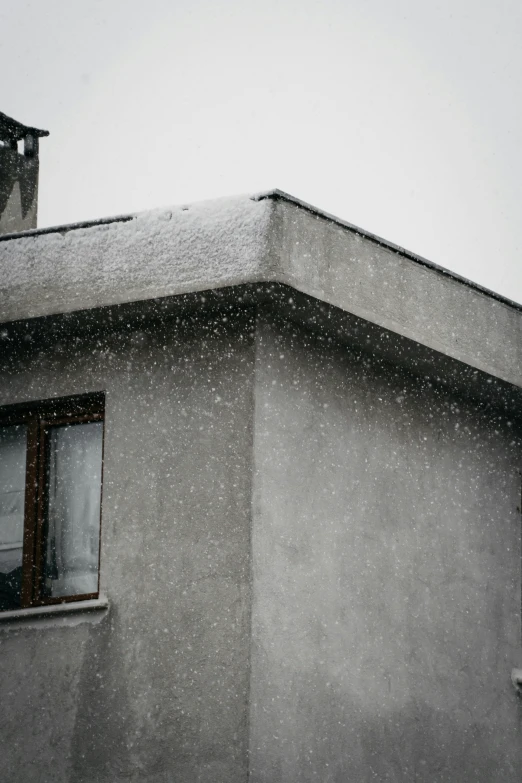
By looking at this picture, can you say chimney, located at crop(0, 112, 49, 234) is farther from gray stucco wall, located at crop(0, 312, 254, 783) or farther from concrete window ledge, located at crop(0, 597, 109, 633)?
concrete window ledge, located at crop(0, 597, 109, 633)

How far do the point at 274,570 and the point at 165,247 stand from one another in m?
2.04

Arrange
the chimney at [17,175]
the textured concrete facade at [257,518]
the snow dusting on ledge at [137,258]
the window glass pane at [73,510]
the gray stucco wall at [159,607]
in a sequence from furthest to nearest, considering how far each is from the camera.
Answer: the chimney at [17,175]
the window glass pane at [73,510]
the snow dusting on ledge at [137,258]
the textured concrete facade at [257,518]
the gray stucco wall at [159,607]

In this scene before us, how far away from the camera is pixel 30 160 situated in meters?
9.34

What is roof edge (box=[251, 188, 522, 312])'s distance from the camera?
6.26 meters

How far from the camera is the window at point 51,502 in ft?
22.0

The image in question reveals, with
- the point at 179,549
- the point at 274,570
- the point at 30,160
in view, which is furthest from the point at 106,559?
the point at 30,160

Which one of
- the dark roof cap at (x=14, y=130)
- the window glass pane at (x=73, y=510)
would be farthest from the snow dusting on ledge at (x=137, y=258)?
the dark roof cap at (x=14, y=130)

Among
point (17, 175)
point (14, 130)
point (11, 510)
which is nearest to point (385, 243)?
point (11, 510)

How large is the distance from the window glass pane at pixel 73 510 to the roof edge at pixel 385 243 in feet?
6.28

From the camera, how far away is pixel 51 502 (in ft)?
22.7

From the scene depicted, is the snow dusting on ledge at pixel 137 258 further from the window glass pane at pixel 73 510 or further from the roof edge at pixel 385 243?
the window glass pane at pixel 73 510

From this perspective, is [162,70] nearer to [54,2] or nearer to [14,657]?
[54,2]

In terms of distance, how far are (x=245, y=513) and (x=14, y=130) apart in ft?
16.2

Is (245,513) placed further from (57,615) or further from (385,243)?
(385,243)
